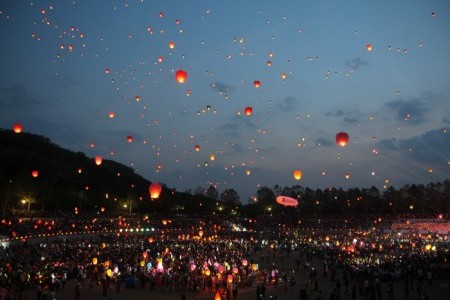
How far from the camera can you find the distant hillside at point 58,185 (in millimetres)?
47938

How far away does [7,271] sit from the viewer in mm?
20938

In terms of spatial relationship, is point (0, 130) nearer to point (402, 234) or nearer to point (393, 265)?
point (402, 234)

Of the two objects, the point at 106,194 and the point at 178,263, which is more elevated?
the point at 106,194

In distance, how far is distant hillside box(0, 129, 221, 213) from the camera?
4794 cm

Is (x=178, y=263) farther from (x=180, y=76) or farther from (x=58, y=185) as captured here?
(x=58, y=185)

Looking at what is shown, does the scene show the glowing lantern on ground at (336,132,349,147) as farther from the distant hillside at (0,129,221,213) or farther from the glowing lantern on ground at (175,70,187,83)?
the distant hillside at (0,129,221,213)

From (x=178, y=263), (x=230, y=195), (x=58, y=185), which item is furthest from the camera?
(x=230, y=195)

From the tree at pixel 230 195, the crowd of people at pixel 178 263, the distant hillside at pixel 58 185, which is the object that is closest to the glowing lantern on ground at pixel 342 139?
the crowd of people at pixel 178 263

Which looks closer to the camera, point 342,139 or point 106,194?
point 342,139

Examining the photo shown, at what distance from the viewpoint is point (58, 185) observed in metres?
59.5

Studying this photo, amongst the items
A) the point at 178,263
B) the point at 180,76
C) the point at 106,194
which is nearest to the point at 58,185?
the point at 106,194

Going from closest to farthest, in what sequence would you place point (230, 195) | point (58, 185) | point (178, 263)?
point (178, 263)
point (58, 185)
point (230, 195)

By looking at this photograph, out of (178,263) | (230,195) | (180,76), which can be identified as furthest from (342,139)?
(230,195)

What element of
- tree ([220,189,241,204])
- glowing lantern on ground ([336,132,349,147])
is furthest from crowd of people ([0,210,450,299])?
tree ([220,189,241,204])
